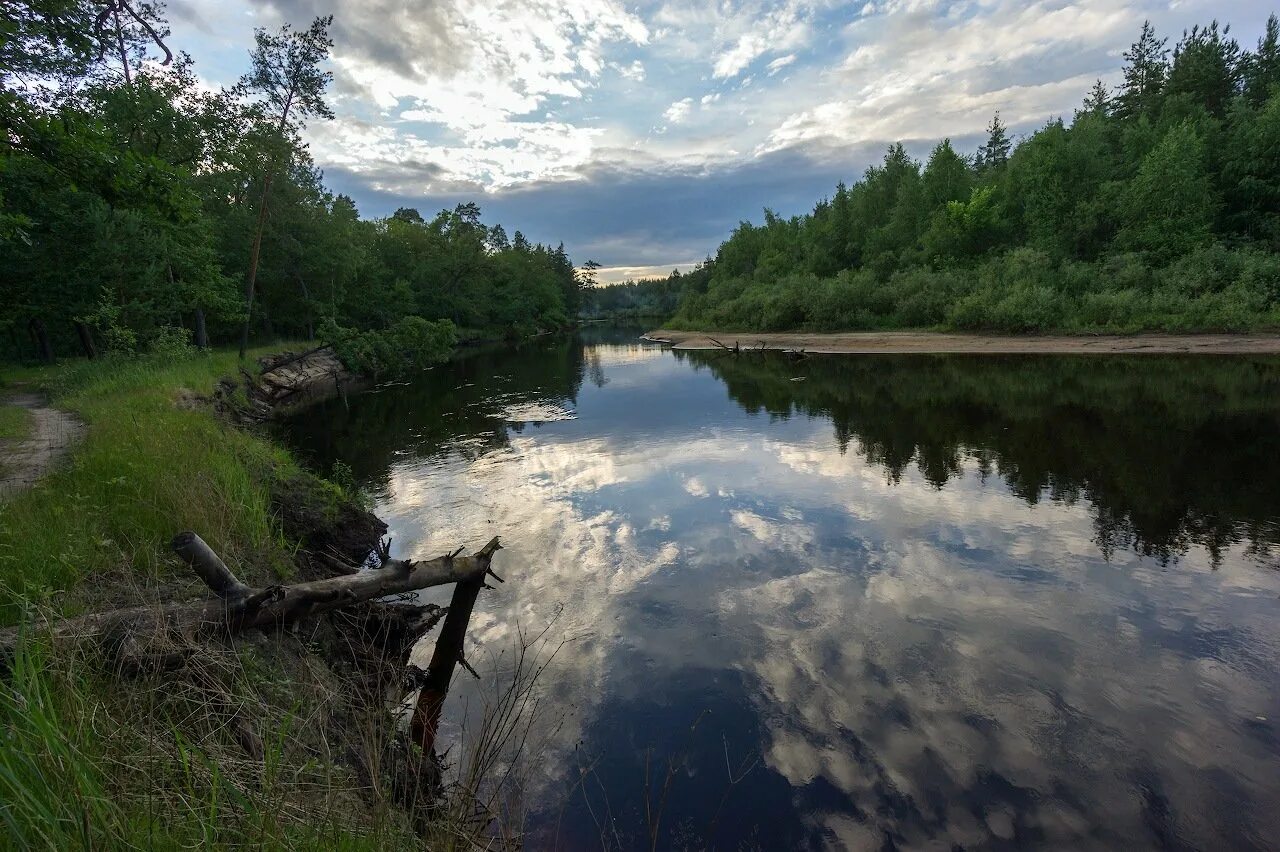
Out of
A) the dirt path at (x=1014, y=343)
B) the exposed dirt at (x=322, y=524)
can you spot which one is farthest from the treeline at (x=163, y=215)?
the dirt path at (x=1014, y=343)

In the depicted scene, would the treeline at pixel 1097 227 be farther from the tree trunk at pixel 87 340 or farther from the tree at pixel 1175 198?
the tree trunk at pixel 87 340

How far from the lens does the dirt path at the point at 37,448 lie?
8.34m

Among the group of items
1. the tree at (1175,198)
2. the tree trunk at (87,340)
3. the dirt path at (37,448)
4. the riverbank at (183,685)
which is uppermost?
the tree at (1175,198)

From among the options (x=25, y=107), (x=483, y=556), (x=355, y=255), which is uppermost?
(x=355, y=255)

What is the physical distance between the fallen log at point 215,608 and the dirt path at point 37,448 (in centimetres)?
473

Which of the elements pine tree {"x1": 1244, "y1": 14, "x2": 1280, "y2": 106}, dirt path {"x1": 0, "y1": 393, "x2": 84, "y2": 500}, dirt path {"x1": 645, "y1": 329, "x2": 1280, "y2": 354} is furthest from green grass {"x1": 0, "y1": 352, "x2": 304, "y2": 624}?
pine tree {"x1": 1244, "y1": 14, "x2": 1280, "y2": 106}

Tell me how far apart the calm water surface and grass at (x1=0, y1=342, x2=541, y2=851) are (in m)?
1.90

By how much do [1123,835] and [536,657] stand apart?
20.1ft

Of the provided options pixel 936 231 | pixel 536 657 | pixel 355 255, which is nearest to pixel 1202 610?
pixel 536 657

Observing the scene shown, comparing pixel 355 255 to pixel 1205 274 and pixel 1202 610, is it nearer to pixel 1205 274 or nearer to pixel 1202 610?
pixel 1202 610

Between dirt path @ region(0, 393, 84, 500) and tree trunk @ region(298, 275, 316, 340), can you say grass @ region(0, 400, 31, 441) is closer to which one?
dirt path @ region(0, 393, 84, 500)

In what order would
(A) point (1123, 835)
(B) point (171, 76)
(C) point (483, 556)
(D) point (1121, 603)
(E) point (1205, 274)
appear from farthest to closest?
1. (E) point (1205, 274)
2. (B) point (171, 76)
3. (D) point (1121, 603)
4. (C) point (483, 556)
5. (A) point (1123, 835)

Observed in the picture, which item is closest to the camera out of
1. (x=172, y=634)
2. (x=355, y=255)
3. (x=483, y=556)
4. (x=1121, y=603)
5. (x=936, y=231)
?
(x=172, y=634)

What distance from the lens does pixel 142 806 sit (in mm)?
2568
